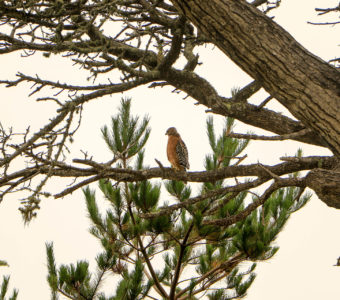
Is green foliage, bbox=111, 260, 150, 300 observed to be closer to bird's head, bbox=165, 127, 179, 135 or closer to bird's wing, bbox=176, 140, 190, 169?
bird's wing, bbox=176, 140, 190, 169

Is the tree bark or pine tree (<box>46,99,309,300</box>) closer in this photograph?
the tree bark

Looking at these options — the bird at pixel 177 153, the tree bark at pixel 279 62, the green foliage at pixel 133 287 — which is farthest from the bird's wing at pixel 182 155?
the tree bark at pixel 279 62

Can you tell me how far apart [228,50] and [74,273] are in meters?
3.86

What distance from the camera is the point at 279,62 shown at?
3061 millimetres

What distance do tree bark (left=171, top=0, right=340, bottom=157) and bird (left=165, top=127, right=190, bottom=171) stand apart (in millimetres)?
3188

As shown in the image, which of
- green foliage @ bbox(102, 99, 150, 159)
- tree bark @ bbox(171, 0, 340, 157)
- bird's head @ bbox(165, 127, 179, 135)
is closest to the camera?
tree bark @ bbox(171, 0, 340, 157)

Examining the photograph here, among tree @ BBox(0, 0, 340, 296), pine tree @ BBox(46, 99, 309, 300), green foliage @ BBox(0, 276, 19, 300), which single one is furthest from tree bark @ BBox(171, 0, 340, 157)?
green foliage @ BBox(0, 276, 19, 300)

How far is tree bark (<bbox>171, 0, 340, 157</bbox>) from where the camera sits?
3.02m

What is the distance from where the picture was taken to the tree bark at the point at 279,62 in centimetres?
302

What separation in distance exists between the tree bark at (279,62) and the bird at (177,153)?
319cm

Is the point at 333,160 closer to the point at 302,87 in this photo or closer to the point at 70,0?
the point at 302,87

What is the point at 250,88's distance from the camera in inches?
170

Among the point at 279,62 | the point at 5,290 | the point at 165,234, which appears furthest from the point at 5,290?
the point at 279,62

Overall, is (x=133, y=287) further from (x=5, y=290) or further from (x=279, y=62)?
(x=279, y=62)
